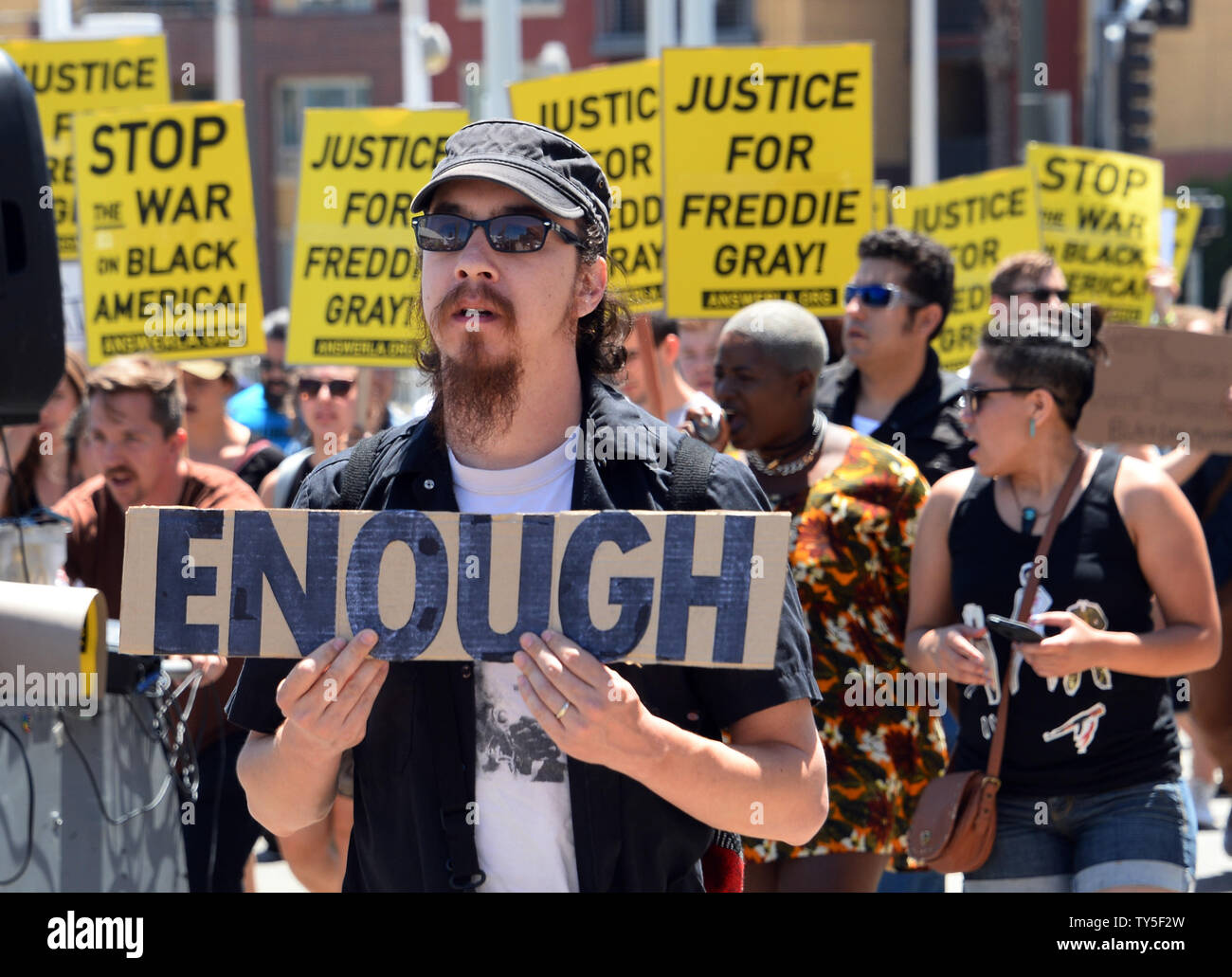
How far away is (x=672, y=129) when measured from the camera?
7.04 meters

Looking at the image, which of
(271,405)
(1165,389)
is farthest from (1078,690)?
(271,405)

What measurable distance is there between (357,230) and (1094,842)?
15.5 feet

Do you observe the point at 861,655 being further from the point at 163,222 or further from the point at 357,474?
the point at 163,222

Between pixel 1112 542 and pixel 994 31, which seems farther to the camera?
pixel 994 31

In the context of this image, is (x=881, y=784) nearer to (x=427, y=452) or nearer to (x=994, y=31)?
(x=427, y=452)

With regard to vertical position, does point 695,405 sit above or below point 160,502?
above

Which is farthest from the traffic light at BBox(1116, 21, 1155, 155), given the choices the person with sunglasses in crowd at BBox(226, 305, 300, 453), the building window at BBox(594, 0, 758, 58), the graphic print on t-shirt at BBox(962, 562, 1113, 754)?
the building window at BBox(594, 0, 758, 58)

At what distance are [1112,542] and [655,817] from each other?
2106mm

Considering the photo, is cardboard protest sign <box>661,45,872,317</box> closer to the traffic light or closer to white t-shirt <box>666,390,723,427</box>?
white t-shirt <box>666,390,723,427</box>

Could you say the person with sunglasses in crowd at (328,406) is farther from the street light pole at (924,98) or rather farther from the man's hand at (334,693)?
the street light pole at (924,98)

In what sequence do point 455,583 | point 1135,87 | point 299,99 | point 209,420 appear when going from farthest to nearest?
point 299,99
point 1135,87
point 209,420
point 455,583

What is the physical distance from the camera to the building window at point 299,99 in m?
44.2

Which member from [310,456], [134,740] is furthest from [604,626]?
[310,456]

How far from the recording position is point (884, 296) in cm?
624
